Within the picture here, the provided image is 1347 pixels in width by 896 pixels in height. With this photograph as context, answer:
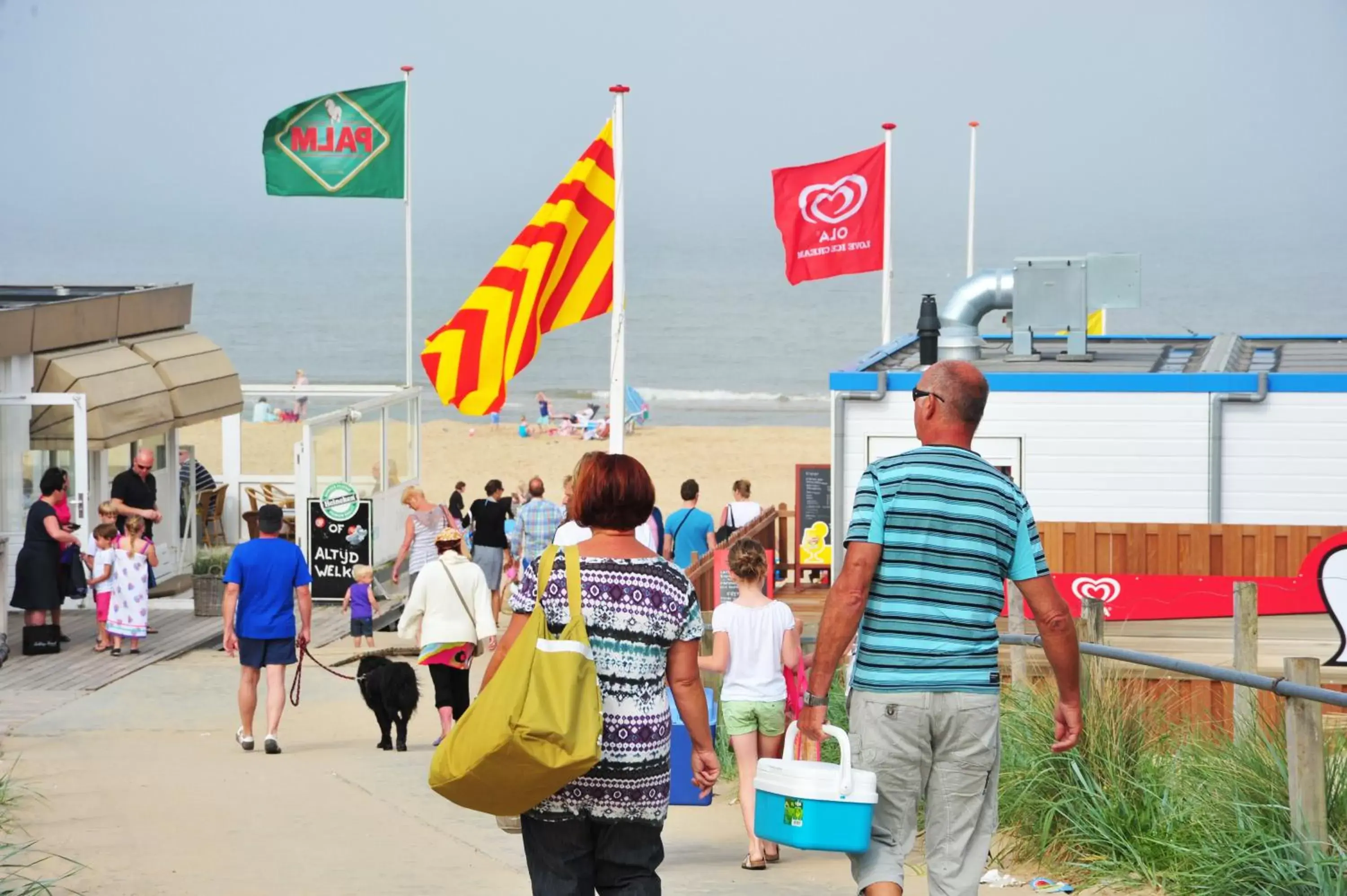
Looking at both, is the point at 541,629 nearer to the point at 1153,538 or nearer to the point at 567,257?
the point at 567,257

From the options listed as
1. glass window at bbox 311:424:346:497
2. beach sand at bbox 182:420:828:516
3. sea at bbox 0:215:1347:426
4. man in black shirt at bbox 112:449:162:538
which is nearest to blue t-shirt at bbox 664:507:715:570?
glass window at bbox 311:424:346:497

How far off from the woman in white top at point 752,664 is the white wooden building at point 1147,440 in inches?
270

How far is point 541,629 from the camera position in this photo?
4438mm

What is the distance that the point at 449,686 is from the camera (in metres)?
9.98

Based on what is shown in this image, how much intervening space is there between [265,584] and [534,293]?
2.96 meters

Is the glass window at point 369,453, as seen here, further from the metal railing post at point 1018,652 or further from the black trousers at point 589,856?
the black trousers at point 589,856

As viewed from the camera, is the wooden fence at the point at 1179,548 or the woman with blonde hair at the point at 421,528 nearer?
the wooden fence at the point at 1179,548

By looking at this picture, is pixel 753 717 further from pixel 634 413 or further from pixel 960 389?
pixel 634 413

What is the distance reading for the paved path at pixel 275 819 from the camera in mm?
6953

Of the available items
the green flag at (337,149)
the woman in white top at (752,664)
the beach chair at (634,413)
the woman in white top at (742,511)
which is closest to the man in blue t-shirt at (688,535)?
the woman in white top at (742,511)

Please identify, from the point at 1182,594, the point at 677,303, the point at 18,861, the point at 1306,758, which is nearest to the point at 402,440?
the point at 1182,594

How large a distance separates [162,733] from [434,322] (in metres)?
102

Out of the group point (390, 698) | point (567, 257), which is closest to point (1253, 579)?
point (567, 257)

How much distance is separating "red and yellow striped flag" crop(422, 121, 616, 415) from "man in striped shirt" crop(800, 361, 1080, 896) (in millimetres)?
7244
